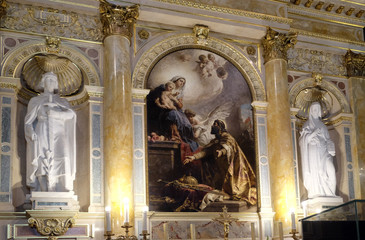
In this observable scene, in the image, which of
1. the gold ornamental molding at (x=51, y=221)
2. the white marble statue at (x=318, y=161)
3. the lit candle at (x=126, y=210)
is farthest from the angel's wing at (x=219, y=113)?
the gold ornamental molding at (x=51, y=221)

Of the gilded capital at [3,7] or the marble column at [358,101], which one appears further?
the marble column at [358,101]

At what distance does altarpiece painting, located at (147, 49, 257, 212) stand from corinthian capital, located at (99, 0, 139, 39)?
1.41 m

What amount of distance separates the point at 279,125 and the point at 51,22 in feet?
21.0

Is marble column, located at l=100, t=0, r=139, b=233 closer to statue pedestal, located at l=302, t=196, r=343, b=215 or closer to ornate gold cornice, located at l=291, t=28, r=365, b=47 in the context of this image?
statue pedestal, located at l=302, t=196, r=343, b=215

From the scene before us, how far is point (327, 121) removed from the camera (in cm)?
1764

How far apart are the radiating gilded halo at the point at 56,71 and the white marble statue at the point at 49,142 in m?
0.65

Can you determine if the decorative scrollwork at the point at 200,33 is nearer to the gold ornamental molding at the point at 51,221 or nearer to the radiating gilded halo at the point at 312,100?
the radiating gilded halo at the point at 312,100

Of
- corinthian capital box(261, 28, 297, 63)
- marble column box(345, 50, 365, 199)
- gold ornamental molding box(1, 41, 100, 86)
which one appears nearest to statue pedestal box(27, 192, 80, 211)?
gold ornamental molding box(1, 41, 100, 86)

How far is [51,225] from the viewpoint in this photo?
12.9 meters

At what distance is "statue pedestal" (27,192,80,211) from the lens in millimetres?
12758

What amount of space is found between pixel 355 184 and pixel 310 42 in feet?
14.1

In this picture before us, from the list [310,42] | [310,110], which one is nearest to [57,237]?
[310,110]

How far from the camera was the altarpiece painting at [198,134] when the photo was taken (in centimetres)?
1480

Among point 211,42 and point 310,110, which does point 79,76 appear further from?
point 310,110
